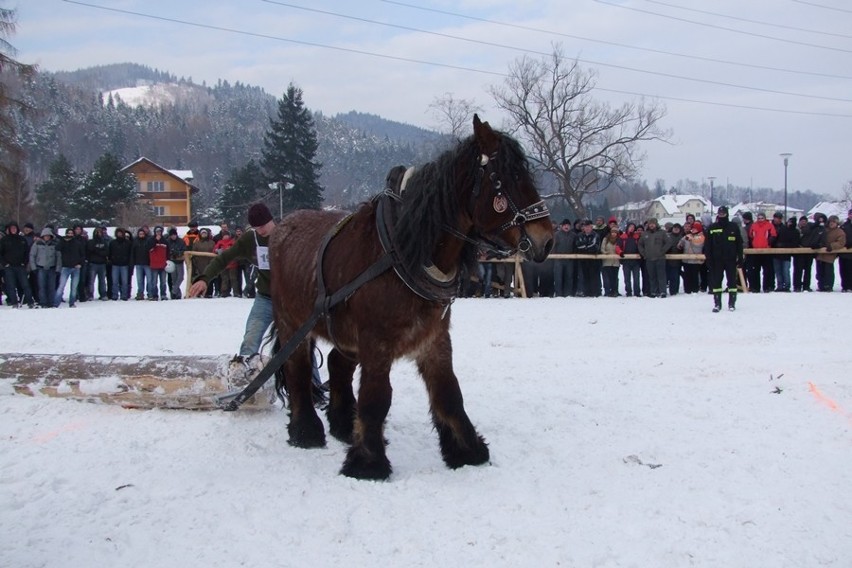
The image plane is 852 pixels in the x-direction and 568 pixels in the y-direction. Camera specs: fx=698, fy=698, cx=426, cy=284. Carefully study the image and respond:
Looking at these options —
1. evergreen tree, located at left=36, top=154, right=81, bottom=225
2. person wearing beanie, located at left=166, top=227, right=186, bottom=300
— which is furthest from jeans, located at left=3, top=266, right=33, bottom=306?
evergreen tree, located at left=36, top=154, right=81, bottom=225

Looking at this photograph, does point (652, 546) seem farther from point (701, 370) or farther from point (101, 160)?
point (101, 160)

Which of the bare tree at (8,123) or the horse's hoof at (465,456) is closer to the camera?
the horse's hoof at (465,456)

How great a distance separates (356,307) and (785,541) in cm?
313

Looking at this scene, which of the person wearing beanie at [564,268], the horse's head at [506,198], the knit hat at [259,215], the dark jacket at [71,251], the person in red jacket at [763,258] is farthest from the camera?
the person wearing beanie at [564,268]

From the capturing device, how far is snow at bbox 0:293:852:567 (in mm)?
4047

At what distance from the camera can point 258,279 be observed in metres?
7.11

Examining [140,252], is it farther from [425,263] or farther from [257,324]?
[425,263]

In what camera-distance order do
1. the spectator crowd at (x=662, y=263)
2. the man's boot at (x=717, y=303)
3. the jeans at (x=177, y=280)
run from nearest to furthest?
the man's boot at (x=717, y=303) → the spectator crowd at (x=662, y=263) → the jeans at (x=177, y=280)

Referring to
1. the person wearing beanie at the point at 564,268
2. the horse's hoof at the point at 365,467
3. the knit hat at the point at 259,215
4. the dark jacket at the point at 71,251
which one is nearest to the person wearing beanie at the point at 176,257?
the dark jacket at the point at 71,251

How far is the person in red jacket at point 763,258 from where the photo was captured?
59.1 ft

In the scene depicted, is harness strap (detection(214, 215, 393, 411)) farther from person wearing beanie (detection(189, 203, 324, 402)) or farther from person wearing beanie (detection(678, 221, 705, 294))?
person wearing beanie (detection(678, 221, 705, 294))

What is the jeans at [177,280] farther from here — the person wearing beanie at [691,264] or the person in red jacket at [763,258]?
the person in red jacket at [763,258]

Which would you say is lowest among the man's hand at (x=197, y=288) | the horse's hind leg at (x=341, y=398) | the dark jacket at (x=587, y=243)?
the horse's hind leg at (x=341, y=398)

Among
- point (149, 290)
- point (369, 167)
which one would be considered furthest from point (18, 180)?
point (369, 167)
